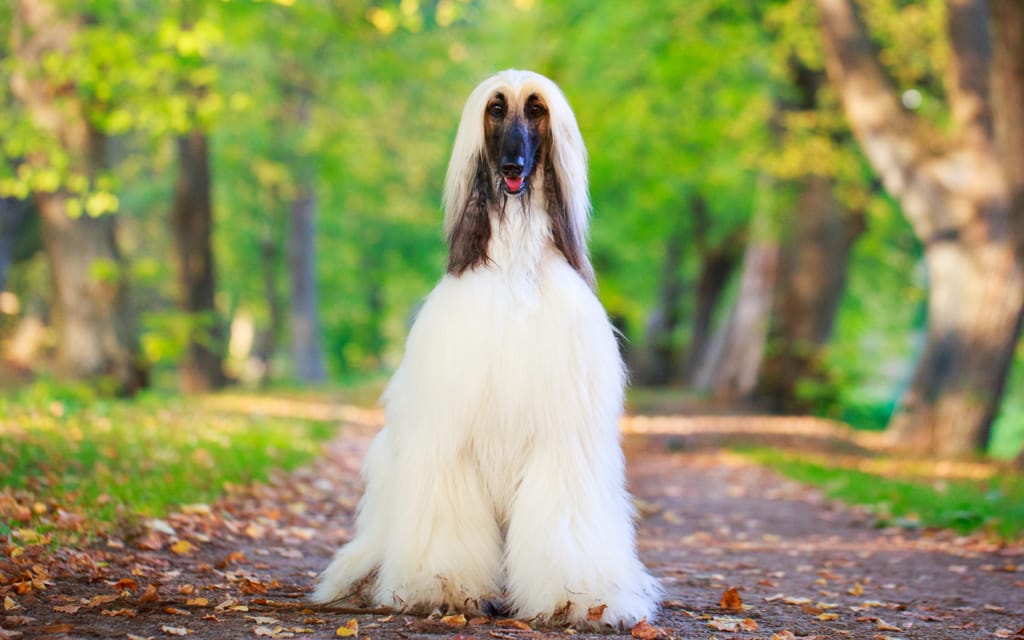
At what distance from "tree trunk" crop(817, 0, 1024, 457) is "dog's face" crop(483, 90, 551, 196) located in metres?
9.14

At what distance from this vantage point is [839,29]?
13.0m

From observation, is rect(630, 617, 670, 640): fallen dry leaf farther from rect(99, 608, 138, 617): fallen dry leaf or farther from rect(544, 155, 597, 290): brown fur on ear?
rect(99, 608, 138, 617): fallen dry leaf

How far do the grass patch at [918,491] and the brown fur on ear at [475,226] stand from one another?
467 cm

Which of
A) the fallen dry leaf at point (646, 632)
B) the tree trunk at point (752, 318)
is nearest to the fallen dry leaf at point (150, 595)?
the fallen dry leaf at point (646, 632)

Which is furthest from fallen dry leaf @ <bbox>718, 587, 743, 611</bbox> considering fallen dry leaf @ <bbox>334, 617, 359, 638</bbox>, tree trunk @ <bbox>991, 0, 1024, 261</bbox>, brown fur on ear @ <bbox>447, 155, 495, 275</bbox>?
tree trunk @ <bbox>991, 0, 1024, 261</bbox>

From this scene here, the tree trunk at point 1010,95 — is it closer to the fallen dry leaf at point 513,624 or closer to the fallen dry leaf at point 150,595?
the fallen dry leaf at point 513,624

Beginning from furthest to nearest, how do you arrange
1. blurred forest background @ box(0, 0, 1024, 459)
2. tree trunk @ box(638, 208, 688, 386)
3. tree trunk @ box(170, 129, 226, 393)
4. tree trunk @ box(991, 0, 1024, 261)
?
1. tree trunk @ box(638, 208, 688, 386)
2. tree trunk @ box(170, 129, 226, 393)
3. blurred forest background @ box(0, 0, 1024, 459)
4. tree trunk @ box(991, 0, 1024, 261)

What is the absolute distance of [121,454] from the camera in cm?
758

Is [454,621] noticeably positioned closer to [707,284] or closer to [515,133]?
[515,133]

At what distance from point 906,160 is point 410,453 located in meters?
10.00

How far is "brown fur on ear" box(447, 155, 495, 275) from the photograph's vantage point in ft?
14.3

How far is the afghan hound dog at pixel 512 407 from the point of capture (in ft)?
13.9

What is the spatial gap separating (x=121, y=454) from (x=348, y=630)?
13.3 ft

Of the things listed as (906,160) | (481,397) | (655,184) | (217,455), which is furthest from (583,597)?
(655,184)
